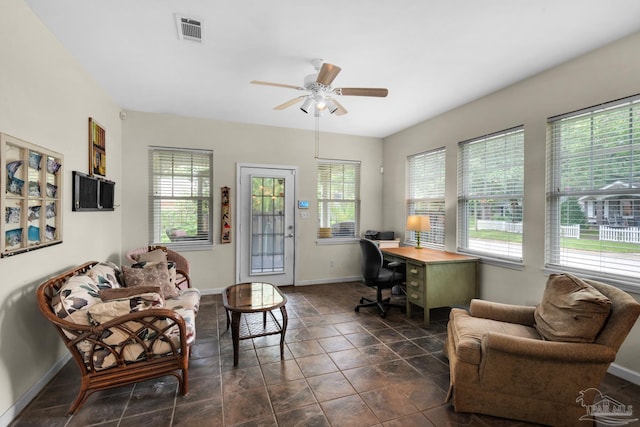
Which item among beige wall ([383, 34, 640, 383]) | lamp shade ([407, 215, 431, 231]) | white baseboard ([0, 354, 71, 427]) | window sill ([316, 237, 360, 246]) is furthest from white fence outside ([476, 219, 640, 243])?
white baseboard ([0, 354, 71, 427])

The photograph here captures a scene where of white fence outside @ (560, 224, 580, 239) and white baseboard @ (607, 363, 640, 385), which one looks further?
white fence outside @ (560, 224, 580, 239)

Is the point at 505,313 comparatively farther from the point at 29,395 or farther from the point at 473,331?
the point at 29,395

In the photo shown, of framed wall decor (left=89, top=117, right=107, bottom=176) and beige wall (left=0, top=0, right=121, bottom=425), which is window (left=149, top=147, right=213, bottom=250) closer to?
framed wall decor (left=89, top=117, right=107, bottom=176)

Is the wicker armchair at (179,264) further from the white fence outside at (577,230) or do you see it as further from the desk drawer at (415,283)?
the white fence outside at (577,230)

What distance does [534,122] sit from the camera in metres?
2.97

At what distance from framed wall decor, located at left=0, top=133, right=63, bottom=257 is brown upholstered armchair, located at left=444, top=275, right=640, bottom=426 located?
299cm

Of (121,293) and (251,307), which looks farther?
(251,307)

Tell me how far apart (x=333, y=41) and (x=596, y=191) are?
2615mm

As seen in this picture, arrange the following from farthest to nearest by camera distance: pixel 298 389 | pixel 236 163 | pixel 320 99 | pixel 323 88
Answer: pixel 236 163 → pixel 320 99 → pixel 323 88 → pixel 298 389

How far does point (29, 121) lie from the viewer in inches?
78.8

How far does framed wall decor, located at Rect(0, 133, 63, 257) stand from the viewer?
1786 mm

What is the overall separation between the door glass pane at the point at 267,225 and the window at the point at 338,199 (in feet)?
2.45

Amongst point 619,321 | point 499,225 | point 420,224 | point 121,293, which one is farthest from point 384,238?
point 121,293

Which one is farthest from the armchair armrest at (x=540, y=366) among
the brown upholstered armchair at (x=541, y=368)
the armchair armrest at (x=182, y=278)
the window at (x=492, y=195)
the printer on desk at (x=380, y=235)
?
the printer on desk at (x=380, y=235)
